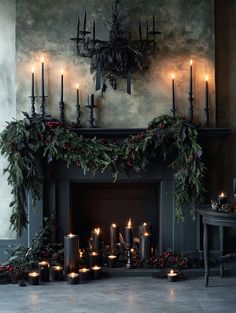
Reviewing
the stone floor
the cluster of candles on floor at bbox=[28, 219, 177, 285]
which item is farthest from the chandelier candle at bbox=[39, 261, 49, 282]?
the stone floor

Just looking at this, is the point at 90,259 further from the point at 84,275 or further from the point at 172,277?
A: the point at 172,277

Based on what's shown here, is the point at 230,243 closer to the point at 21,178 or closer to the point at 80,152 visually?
the point at 80,152

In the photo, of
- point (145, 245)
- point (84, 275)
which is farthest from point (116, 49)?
point (84, 275)

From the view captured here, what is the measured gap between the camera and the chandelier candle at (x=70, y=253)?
5.08m

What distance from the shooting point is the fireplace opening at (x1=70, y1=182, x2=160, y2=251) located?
19.2 ft

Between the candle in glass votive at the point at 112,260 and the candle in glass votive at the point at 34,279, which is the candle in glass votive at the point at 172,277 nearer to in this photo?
the candle in glass votive at the point at 112,260

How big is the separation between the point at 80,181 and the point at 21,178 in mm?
649

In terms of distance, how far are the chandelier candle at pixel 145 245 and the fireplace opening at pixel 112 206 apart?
1.26 ft

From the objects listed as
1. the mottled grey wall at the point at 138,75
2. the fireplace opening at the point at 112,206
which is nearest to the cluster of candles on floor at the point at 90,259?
the fireplace opening at the point at 112,206

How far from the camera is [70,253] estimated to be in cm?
509

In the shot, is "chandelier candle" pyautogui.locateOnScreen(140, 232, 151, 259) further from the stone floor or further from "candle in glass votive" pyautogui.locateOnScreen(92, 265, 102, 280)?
"candle in glass votive" pyautogui.locateOnScreen(92, 265, 102, 280)

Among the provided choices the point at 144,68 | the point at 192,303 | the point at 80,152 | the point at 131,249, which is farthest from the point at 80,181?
the point at 192,303

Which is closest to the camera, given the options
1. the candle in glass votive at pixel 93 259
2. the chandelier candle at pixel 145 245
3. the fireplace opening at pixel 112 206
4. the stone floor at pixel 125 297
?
the stone floor at pixel 125 297

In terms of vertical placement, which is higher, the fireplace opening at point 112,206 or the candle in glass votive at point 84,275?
the fireplace opening at point 112,206
